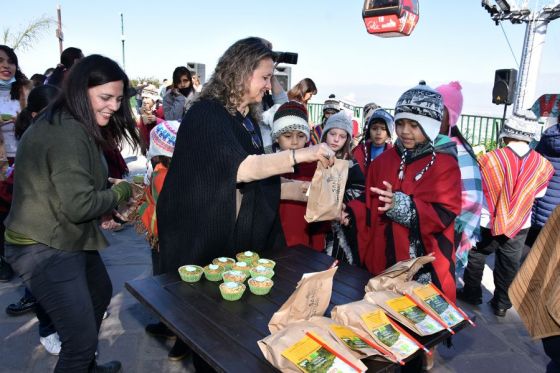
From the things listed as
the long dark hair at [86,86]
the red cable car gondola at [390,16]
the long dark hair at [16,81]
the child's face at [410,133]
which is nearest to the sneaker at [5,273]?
the long dark hair at [16,81]

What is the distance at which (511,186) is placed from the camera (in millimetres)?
3426

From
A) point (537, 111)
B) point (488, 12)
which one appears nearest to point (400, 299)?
point (537, 111)

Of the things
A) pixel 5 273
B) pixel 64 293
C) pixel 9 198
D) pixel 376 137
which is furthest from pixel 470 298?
pixel 5 273

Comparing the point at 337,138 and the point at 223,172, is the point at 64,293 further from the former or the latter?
the point at 337,138

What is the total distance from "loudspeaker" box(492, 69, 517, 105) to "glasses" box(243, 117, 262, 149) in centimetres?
673

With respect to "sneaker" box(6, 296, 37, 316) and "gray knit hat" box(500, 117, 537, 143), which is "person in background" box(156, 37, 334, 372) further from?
"gray knit hat" box(500, 117, 537, 143)

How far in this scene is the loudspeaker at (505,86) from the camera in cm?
736

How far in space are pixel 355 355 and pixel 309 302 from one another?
0.73 ft

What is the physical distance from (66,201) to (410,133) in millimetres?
1711

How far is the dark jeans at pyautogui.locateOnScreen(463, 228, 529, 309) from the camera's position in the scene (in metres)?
3.53

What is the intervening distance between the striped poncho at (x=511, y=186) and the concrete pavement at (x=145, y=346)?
2.77ft

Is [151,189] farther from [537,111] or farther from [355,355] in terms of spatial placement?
[537,111]

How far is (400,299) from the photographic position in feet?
5.07

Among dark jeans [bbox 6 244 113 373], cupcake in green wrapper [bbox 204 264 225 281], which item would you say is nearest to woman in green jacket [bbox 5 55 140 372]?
dark jeans [bbox 6 244 113 373]
